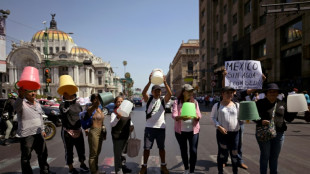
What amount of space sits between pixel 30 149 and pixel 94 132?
123 cm

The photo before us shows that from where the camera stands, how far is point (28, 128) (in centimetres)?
378

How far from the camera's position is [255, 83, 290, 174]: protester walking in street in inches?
137

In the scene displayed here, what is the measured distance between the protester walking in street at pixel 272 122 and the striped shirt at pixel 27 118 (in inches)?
166

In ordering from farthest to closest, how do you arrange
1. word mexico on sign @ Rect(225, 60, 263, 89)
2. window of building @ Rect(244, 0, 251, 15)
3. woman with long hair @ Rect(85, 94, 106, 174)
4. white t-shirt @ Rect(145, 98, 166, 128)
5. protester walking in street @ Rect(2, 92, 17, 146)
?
window of building @ Rect(244, 0, 251, 15) → protester walking in street @ Rect(2, 92, 17, 146) → word mexico on sign @ Rect(225, 60, 263, 89) → white t-shirt @ Rect(145, 98, 166, 128) → woman with long hair @ Rect(85, 94, 106, 174)

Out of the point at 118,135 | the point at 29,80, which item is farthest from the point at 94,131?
the point at 29,80

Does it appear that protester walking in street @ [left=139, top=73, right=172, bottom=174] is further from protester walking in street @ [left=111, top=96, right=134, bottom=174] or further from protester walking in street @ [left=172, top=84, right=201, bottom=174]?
protester walking in street @ [left=111, top=96, right=134, bottom=174]

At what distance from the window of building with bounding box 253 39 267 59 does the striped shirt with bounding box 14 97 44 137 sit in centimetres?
2478

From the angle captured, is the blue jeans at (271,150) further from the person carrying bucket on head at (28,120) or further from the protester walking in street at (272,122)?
the person carrying bucket on head at (28,120)

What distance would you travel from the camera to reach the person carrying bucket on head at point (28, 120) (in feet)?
12.0

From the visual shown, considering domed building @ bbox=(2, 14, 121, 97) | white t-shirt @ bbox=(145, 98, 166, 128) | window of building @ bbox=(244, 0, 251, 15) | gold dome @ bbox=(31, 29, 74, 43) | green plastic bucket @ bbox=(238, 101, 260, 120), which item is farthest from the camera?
gold dome @ bbox=(31, 29, 74, 43)

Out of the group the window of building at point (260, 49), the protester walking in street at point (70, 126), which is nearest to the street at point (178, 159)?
the protester walking in street at point (70, 126)

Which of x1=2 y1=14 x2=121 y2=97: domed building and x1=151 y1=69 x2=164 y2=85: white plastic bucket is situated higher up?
x1=2 y1=14 x2=121 y2=97: domed building

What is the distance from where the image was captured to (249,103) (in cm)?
345

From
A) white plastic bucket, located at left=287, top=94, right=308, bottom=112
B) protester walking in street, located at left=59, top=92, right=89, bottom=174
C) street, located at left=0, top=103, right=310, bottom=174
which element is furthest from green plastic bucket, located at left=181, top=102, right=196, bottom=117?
protester walking in street, located at left=59, top=92, right=89, bottom=174
